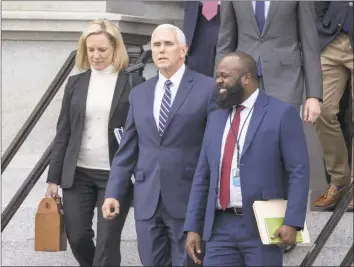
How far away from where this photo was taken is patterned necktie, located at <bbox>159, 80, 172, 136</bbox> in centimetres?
802

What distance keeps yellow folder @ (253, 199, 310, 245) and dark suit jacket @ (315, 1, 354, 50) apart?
263 centimetres

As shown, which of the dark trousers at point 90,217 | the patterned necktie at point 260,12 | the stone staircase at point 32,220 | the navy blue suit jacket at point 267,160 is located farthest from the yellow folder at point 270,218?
the stone staircase at point 32,220

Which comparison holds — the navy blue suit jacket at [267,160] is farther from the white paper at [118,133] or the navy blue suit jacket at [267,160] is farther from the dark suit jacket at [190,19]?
the dark suit jacket at [190,19]

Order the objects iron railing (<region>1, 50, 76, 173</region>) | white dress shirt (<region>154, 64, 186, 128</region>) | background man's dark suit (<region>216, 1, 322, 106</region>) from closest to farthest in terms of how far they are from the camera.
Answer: white dress shirt (<region>154, 64, 186, 128</region>), background man's dark suit (<region>216, 1, 322, 106</region>), iron railing (<region>1, 50, 76, 173</region>)

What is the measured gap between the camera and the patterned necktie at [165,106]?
26.3 feet

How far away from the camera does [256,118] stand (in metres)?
7.48

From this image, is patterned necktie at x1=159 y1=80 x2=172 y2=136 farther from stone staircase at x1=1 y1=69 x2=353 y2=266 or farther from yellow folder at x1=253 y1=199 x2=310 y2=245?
stone staircase at x1=1 y1=69 x2=353 y2=266

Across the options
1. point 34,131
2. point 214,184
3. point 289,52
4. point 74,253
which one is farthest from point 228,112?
point 34,131

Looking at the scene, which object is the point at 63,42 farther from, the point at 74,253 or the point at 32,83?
the point at 74,253

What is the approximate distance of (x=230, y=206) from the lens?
24.4 ft

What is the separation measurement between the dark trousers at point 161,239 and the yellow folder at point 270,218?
79 centimetres

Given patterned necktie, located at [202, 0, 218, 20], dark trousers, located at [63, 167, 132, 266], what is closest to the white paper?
dark trousers, located at [63, 167, 132, 266]

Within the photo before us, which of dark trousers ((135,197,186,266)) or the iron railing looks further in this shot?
the iron railing

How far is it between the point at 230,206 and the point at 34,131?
10.5ft
